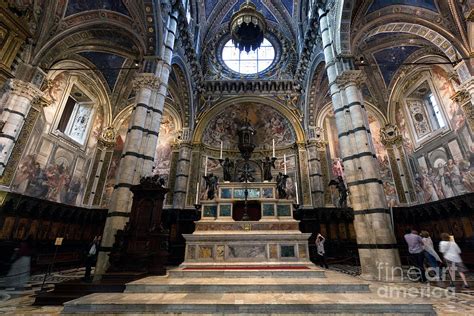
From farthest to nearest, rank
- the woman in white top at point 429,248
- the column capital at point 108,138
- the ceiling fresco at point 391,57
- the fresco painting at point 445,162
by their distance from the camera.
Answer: the column capital at point 108,138
the ceiling fresco at point 391,57
the fresco painting at point 445,162
the woman in white top at point 429,248

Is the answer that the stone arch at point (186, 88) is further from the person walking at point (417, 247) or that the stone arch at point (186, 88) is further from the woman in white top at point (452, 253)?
the woman in white top at point (452, 253)

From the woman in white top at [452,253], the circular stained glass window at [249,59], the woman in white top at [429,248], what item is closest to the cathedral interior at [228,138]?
the circular stained glass window at [249,59]

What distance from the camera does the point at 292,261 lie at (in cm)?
754

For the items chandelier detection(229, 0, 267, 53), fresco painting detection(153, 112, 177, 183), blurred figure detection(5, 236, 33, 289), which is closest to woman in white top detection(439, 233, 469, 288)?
blurred figure detection(5, 236, 33, 289)

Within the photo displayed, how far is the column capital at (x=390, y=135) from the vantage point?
15.7m

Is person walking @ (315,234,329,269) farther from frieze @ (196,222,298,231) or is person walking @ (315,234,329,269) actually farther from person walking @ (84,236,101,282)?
person walking @ (84,236,101,282)

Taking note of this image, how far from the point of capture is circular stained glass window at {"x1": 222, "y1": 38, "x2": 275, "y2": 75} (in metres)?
19.5

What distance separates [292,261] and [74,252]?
12.2 m

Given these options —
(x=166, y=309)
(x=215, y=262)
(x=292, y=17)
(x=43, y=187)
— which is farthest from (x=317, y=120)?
(x=43, y=187)

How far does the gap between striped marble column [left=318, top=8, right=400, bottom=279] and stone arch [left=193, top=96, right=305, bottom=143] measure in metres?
6.86

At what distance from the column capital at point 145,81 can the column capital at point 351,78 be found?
307 inches

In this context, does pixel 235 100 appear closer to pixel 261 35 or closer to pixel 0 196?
pixel 261 35

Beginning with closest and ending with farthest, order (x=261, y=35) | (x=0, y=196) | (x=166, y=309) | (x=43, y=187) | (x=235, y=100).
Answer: (x=166, y=309) < (x=0, y=196) < (x=43, y=187) < (x=261, y=35) < (x=235, y=100)

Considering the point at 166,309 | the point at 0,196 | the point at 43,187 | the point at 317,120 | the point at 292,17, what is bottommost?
the point at 166,309
